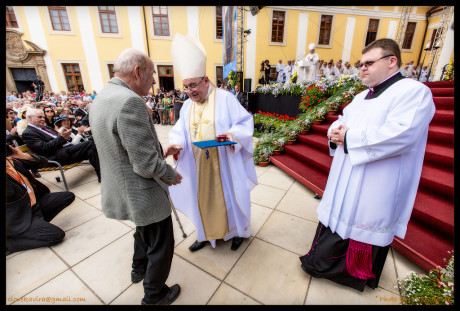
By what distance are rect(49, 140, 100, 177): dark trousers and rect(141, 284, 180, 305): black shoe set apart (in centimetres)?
275

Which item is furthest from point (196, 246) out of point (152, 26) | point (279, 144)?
point (152, 26)

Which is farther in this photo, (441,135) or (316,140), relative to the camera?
(316,140)

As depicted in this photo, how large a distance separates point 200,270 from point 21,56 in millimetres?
17628

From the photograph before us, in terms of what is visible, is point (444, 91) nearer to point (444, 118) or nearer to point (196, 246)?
point (444, 118)

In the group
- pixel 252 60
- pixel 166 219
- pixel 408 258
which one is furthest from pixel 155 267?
pixel 252 60

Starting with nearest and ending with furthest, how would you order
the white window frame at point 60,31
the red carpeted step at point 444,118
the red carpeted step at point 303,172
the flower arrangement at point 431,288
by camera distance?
the flower arrangement at point 431,288 < the red carpeted step at point 444,118 < the red carpeted step at point 303,172 < the white window frame at point 60,31

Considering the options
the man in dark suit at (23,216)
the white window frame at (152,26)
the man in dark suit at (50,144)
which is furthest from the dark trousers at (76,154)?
the white window frame at (152,26)

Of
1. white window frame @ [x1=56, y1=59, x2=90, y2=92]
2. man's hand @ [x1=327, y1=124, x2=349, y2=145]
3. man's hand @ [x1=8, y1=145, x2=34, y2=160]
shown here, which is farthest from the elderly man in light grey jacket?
white window frame @ [x1=56, y1=59, x2=90, y2=92]

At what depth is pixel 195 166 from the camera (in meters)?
1.92

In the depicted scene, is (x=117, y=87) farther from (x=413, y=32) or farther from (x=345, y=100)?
(x=413, y=32)

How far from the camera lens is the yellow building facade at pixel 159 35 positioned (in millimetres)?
12078

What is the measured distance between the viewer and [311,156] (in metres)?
3.71

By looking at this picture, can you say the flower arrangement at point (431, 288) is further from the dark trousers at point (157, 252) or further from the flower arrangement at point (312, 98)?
the flower arrangement at point (312, 98)

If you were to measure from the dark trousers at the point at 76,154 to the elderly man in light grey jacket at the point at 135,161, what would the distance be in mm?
2771
